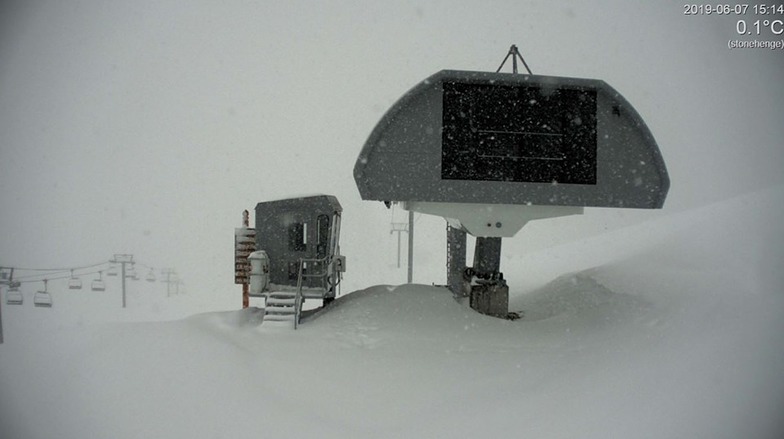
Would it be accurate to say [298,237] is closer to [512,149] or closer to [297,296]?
[297,296]

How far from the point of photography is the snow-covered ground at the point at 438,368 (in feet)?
16.0

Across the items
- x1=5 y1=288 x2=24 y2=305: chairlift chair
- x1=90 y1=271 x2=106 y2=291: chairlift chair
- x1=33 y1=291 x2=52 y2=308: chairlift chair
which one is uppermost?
x1=5 y1=288 x2=24 y2=305: chairlift chair

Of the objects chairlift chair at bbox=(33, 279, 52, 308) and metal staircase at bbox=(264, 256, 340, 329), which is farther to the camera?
chairlift chair at bbox=(33, 279, 52, 308)

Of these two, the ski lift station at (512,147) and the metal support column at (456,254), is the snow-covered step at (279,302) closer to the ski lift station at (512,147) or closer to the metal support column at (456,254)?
the ski lift station at (512,147)

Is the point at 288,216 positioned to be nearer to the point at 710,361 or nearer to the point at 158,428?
the point at 158,428

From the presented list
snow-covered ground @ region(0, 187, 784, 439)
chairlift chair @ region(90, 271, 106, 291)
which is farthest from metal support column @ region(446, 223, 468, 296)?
chairlift chair @ region(90, 271, 106, 291)

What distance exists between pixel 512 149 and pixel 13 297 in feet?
41.7

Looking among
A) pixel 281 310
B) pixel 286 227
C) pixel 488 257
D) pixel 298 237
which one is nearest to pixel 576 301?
pixel 488 257

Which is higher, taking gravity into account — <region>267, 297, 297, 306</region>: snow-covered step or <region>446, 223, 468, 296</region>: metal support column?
<region>446, 223, 468, 296</region>: metal support column

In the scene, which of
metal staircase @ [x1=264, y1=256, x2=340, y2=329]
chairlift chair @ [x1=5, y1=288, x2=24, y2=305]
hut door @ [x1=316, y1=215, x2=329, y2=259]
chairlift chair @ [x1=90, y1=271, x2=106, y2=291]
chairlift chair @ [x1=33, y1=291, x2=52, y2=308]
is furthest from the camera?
chairlift chair @ [x1=90, y1=271, x2=106, y2=291]

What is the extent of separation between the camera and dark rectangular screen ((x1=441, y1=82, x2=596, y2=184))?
9.27 metres

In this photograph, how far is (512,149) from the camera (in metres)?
9.46

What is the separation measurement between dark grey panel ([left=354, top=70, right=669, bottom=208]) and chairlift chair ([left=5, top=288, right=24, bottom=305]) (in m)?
9.32

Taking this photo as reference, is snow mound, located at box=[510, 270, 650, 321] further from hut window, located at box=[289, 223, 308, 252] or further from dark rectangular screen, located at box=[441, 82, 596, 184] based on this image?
hut window, located at box=[289, 223, 308, 252]
